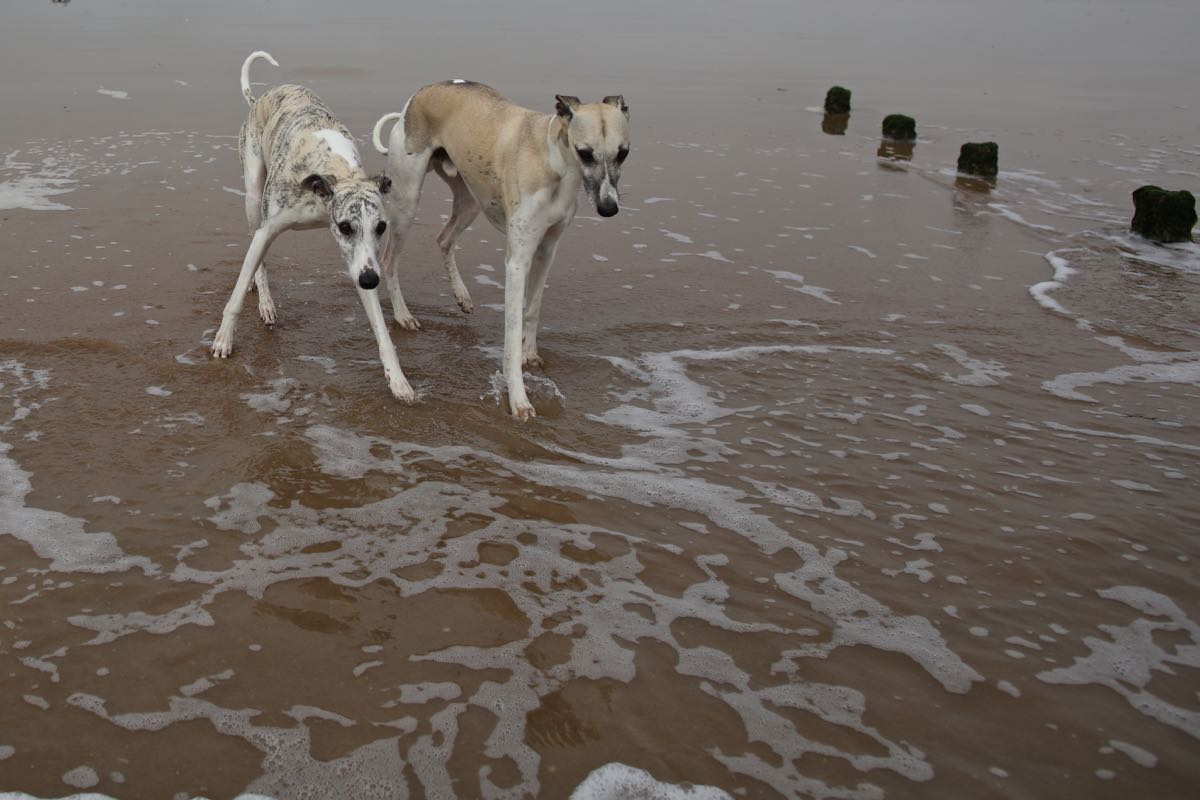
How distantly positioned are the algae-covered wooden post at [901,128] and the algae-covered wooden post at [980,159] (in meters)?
2.26

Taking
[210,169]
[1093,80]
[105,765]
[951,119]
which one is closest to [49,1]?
[210,169]

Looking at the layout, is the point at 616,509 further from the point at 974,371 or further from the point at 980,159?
the point at 980,159

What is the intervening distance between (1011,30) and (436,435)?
35514 mm

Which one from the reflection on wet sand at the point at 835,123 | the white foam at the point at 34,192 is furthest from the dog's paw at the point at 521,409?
the reflection on wet sand at the point at 835,123

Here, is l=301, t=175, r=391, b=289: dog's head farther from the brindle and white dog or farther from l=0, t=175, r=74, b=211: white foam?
l=0, t=175, r=74, b=211: white foam

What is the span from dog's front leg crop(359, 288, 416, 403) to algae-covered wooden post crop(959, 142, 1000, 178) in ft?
32.0

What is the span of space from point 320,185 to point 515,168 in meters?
1.17

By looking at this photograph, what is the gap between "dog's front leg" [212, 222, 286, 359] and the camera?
6.32 metres

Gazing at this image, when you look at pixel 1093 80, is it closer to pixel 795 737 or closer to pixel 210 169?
pixel 210 169

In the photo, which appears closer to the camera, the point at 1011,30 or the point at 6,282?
the point at 6,282

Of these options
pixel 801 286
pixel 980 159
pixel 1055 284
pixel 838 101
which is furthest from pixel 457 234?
pixel 838 101

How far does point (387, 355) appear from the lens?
5965 millimetres

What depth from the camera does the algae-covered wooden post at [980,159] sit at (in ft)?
42.3

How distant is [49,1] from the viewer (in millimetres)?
31469
